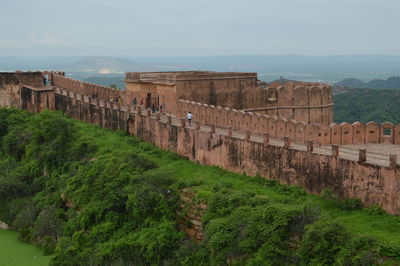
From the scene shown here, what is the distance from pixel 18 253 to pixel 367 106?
40.2 m

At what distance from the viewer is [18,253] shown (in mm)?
20453

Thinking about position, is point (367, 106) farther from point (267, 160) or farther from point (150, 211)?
point (150, 211)

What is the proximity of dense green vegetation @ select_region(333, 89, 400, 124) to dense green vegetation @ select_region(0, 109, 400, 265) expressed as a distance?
28.6 m

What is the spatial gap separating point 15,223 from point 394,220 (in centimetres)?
1535

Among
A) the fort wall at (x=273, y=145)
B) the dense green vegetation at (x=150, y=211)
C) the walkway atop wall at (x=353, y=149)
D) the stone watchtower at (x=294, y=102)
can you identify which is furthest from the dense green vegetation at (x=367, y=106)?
the walkway atop wall at (x=353, y=149)

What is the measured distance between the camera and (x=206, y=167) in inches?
792

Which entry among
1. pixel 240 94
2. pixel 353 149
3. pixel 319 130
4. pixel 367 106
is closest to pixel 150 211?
pixel 319 130

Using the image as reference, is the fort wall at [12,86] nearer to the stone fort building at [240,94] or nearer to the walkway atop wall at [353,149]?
the stone fort building at [240,94]

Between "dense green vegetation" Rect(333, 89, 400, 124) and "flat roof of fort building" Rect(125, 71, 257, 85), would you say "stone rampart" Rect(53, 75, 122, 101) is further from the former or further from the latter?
"dense green vegetation" Rect(333, 89, 400, 124)

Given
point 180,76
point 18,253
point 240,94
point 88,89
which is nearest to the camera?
point 18,253

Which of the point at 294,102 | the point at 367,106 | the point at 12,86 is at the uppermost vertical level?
the point at 12,86

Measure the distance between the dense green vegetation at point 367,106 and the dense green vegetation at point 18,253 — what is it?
108 ft

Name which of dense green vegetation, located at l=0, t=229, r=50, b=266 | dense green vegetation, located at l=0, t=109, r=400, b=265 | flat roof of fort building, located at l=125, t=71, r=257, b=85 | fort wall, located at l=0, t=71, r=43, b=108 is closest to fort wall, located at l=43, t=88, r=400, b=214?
dense green vegetation, located at l=0, t=109, r=400, b=265

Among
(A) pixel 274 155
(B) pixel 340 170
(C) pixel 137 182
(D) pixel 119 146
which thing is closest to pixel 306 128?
(A) pixel 274 155
